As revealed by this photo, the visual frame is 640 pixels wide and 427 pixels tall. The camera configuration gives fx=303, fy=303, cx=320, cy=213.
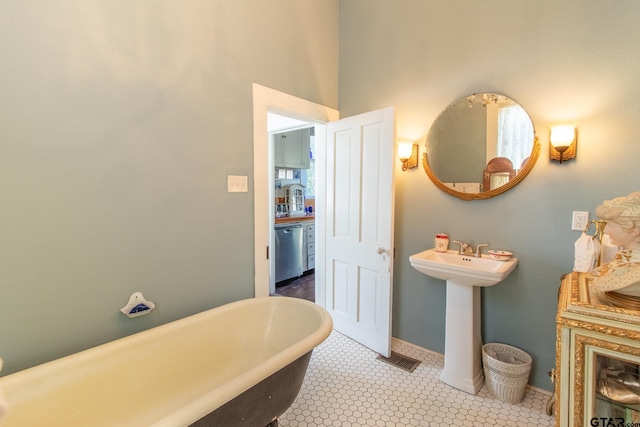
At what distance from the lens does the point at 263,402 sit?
1.30m

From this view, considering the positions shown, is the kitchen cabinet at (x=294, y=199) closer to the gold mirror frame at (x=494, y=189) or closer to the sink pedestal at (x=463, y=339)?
the gold mirror frame at (x=494, y=189)

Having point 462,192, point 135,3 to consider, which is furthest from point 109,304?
point 462,192

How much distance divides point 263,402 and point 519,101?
7.46ft

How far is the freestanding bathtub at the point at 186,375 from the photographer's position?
1.13 meters

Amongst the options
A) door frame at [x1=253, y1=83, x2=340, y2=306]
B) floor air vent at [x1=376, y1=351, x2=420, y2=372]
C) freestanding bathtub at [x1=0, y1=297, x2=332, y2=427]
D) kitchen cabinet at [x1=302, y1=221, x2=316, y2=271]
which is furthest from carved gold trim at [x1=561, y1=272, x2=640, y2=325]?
kitchen cabinet at [x1=302, y1=221, x2=316, y2=271]

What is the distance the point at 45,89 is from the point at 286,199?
3528mm

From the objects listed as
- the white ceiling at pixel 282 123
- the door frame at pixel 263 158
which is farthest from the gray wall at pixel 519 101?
the door frame at pixel 263 158

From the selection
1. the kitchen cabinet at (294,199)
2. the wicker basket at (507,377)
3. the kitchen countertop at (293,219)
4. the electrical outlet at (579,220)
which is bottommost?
the wicker basket at (507,377)

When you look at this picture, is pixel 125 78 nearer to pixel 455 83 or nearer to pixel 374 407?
pixel 455 83

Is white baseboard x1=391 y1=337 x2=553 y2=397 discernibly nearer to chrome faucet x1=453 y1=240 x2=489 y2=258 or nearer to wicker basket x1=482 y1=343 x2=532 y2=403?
wicker basket x1=482 y1=343 x2=532 y2=403

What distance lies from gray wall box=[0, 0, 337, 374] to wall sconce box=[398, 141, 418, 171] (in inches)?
44.4

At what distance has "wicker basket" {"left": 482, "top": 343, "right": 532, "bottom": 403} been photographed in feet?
6.07

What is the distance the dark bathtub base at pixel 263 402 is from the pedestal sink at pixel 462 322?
1.03m

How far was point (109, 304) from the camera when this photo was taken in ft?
5.16
